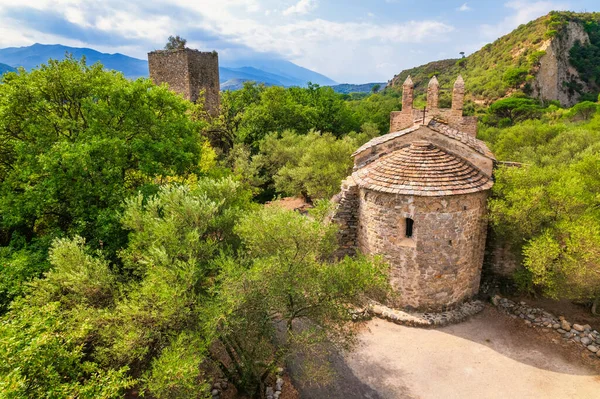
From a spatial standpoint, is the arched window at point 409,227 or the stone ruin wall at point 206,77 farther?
the stone ruin wall at point 206,77

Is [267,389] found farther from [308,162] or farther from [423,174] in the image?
[308,162]

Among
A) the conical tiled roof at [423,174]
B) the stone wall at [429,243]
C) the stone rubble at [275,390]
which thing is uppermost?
the conical tiled roof at [423,174]

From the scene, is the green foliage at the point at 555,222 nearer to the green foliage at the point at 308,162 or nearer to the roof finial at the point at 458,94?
the roof finial at the point at 458,94

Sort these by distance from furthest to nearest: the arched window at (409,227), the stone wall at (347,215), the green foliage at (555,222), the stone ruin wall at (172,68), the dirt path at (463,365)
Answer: the stone ruin wall at (172,68) < the stone wall at (347,215) < the arched window at (409,227) < the green foliage at (555,222) < the dirt path at (463,365)

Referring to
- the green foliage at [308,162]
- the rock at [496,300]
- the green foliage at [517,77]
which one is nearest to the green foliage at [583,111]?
the green foliage at [517,77]

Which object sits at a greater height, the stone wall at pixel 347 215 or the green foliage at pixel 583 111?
the green foliage at pixel 583 111

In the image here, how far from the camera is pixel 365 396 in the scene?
368 inches

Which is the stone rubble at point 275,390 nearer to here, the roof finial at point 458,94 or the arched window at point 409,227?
the arched window at point 409,227

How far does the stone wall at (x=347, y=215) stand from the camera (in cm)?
1372

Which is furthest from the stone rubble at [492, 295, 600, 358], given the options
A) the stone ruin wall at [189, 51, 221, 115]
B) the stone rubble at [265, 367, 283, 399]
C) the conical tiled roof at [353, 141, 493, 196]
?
the stone ruin wall at [189, 51, 221, 115]

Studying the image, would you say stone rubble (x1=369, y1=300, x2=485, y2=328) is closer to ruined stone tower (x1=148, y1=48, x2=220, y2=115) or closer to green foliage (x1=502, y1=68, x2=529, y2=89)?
ruined stone tower (x1=148, y1=48, x2=220, y2=115)

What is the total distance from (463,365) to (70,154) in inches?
523

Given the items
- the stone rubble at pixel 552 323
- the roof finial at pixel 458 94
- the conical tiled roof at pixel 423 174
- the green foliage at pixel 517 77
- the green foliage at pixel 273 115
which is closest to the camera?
the stone rubble at pixel 552 323

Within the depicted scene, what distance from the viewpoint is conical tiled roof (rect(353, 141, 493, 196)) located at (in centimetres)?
1167
